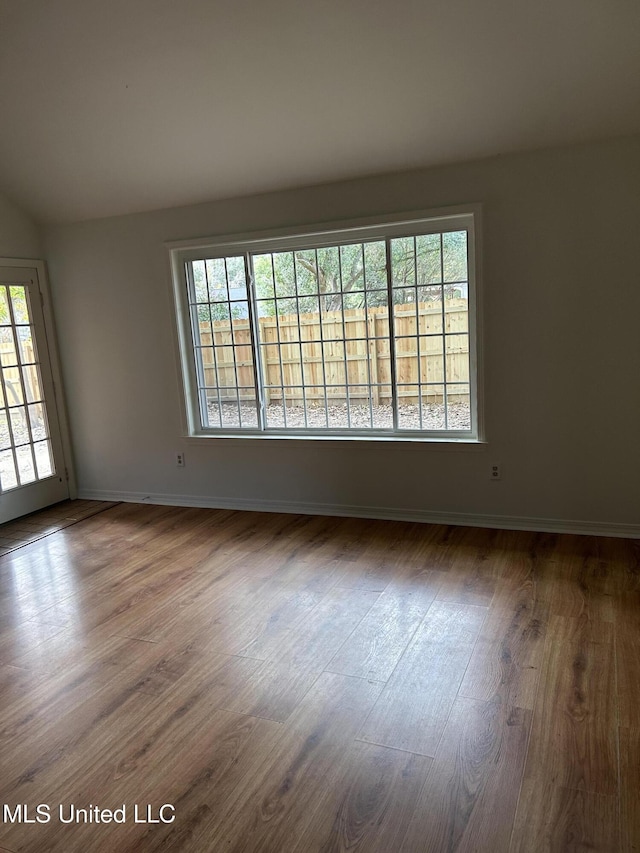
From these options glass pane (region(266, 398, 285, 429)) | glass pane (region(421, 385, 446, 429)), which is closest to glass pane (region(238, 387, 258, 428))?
glass pane (region(266, 398, 285, 429))

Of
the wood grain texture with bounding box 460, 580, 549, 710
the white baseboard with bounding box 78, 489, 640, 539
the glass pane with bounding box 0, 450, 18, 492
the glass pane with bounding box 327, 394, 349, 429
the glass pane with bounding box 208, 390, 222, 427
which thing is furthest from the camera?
the glass pane with bounding box 208, 390, 222, 427

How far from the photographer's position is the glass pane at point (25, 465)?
16.6 feet

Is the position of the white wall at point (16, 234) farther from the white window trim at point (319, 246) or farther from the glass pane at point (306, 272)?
the glass pane at point (306, 272)

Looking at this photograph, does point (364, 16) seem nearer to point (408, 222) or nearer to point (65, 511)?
point (408, 222)

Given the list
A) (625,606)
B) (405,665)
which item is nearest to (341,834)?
(405,665)

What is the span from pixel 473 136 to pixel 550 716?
10.3ft

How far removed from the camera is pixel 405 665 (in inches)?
104

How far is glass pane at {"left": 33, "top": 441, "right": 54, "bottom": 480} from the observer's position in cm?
524

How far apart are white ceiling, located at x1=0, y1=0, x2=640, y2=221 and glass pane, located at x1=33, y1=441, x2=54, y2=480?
224 cm

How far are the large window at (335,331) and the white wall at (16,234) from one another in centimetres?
131

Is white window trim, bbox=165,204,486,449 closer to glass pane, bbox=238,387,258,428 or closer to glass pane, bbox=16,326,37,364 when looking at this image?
glass pane, bbox=238,387,258,428

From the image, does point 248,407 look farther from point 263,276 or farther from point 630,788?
point 630,788

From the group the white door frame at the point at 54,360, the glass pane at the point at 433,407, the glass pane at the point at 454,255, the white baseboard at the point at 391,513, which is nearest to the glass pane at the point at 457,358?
the glass pane at the point at 433,407

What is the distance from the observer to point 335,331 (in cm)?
451
